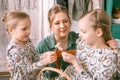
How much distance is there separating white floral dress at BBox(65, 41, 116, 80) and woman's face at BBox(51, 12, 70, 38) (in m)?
0.27

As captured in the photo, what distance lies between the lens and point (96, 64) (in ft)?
4.47

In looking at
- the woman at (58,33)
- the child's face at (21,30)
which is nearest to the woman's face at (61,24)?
the woman at (58,33)

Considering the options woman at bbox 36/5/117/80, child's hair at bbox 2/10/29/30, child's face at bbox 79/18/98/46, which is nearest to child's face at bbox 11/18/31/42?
child's hair at bbox 2/10/29/30

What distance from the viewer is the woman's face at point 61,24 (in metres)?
1.69

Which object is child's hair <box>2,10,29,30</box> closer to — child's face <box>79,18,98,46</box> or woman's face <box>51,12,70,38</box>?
woman's face <box>51,12,70,38</box>

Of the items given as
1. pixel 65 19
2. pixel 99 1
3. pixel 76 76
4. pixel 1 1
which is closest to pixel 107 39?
pixel 76 76

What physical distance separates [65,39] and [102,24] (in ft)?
1.60

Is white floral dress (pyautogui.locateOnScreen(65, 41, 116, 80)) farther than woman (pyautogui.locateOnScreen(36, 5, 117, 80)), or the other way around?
woman (pyautogui.locateOnScreen(36, 5, 117, 80))

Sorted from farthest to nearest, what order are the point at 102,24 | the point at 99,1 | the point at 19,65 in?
the point at 99,1 < the point at 19,65 < the point at 102,24

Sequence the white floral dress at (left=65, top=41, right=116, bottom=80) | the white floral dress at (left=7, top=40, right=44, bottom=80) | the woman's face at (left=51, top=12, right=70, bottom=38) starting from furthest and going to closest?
the woman's face at (left=51, top=12, right=70, bottom=38), the white floral dress at (left=7, top=40, right=44, bottom=80), the white floral dress at (left=65, top=41, right=116, bottom=80)

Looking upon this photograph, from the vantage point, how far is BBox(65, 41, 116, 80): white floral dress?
4.32 ft

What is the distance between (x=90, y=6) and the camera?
108 inches

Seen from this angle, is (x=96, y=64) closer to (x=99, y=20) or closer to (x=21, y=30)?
(x=99, y=20)

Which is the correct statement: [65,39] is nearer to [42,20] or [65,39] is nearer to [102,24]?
[102,24]
